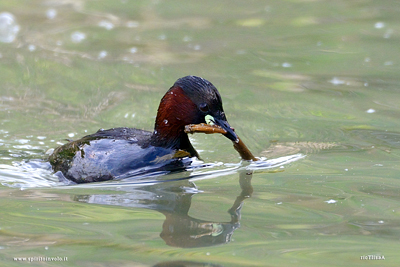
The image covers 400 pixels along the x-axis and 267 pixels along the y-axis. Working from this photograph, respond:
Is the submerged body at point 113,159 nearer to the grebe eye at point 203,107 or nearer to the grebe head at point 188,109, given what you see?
the grebe head at point 188,109

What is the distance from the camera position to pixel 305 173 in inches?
226

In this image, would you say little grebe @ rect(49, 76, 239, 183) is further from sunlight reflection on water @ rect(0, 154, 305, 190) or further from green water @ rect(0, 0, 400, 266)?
green water @ rect(0, 0, 400, 266)

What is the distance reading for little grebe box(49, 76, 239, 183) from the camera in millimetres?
Answer: 5652

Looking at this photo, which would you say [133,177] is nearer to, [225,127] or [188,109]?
[188,109]

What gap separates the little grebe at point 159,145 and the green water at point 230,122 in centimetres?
25

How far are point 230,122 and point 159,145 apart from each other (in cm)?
220

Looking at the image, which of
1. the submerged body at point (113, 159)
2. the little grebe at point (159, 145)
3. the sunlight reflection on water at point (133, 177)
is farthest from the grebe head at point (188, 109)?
the sunlight reflection on water at point (133, 177)

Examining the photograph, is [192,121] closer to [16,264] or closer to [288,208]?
[288,208]

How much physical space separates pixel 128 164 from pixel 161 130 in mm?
500

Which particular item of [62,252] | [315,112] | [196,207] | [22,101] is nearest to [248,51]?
[315,112]

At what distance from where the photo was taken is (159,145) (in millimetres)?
5887

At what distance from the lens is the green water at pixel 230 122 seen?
396 centimetres

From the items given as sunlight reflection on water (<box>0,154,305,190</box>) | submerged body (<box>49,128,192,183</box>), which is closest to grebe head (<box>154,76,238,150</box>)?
submerged body (<box>49,128,192,183</box>)

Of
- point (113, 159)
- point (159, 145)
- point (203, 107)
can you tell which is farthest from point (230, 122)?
point (113, 159)
